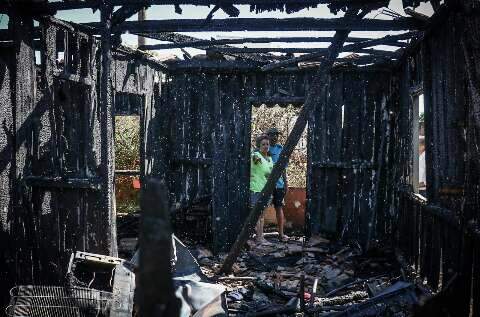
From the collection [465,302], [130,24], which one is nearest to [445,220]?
[465,302]

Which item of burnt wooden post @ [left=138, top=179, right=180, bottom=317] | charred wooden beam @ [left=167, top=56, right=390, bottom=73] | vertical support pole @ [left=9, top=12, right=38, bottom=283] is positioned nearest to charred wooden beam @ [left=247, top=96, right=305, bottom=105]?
charred wooden beam @ [left=167, top=56, right=390, bottom=73]

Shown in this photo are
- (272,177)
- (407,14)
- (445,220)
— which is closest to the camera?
(445,220)

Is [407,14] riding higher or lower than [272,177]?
higher

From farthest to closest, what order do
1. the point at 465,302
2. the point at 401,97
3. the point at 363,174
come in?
the point at 363,174 < the point at 401,97 < the point at 465,302

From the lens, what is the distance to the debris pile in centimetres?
468

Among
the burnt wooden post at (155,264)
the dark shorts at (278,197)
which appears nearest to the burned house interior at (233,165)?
the burnt wooden post at (155,264)

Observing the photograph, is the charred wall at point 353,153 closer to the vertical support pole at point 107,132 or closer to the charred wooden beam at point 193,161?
the charred wooden beam at point 193,161

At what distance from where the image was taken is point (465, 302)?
3.55 m

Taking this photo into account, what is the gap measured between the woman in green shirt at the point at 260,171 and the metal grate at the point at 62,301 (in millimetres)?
5405

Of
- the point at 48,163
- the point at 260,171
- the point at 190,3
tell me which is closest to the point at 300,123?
the point at 190,3

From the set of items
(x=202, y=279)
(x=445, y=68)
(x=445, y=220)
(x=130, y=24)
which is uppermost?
(x=130, y=24)

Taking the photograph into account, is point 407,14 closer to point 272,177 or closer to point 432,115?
point 432,115

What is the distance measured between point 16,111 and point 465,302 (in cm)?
568

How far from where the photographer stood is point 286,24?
540 cm
